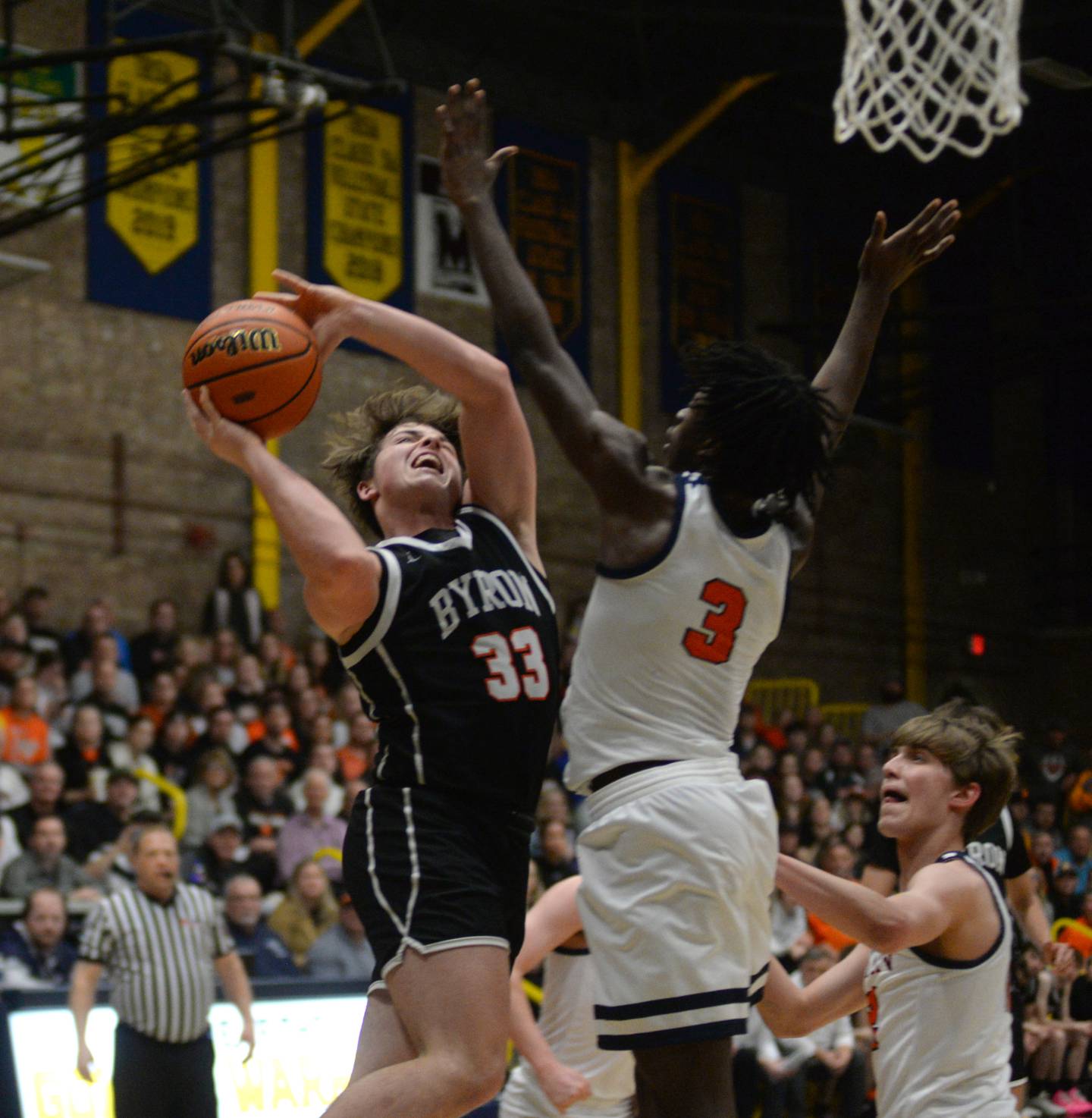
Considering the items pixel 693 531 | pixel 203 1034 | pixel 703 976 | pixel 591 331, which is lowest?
pixel 203 1034

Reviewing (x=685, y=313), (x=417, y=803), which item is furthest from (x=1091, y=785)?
(x=417, y=803)

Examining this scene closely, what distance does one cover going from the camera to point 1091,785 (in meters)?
16.0

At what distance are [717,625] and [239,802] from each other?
26.2 ft

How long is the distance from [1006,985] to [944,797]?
18.8 inches

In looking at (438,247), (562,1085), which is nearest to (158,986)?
(562,1085)

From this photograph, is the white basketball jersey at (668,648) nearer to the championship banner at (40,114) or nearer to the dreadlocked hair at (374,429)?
the dreadlocked hair at (374,429)

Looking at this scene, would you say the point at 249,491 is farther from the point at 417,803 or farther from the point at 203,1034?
the point at 417,803

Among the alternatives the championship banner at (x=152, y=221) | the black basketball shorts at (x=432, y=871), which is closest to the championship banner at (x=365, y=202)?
the championship banner at (x=152, y=221)

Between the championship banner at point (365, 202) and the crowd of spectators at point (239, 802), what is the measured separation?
3.22m

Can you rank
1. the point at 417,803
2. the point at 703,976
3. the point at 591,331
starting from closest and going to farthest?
the point at 703,976
the point at 417,803
the point at 591,331

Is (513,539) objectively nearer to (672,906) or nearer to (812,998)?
(672,906)

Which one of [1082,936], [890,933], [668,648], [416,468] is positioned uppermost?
[416,468]

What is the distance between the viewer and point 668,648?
10.8 ft

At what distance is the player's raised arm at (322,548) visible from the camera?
344 cm
